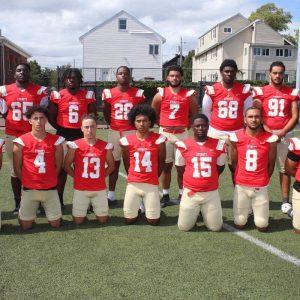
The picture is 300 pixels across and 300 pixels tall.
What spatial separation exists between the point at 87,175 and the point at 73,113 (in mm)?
929

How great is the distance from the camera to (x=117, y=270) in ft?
12.3

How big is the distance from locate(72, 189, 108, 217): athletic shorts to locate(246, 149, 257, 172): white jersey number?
1.82 m

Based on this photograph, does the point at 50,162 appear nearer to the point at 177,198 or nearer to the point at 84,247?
the point at 84,247

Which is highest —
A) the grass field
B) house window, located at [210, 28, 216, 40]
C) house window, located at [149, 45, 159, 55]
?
house window, located at [210, 28, 216, 40]

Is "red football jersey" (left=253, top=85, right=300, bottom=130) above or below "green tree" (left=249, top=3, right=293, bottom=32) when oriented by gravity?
below

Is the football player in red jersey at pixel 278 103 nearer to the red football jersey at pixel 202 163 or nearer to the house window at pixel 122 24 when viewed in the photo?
the red football jersey at pixel 202 163

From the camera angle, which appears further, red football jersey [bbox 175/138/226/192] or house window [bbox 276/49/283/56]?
house window [bbox 276/49/283/56]

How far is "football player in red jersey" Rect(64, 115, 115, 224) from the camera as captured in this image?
5.16m

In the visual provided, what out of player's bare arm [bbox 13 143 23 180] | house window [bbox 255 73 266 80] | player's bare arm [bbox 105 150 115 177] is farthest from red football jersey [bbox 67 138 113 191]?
house window [bbox 255 73 266 80]

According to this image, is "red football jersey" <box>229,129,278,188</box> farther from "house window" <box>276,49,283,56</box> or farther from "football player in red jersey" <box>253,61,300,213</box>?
"house window" <box>276,49,283,56</box>

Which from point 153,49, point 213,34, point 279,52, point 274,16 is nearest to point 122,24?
point 153,49

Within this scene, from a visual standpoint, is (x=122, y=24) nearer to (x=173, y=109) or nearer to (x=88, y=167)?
(x=173, y=109)

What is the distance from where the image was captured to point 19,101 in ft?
17.6

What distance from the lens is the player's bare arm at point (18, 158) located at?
4.93 metres
